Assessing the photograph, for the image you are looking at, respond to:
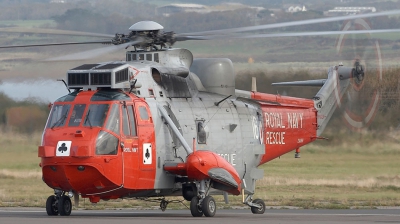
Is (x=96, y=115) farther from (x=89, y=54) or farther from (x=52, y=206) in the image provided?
(x=52, y=206)

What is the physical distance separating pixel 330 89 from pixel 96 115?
8.66 metres

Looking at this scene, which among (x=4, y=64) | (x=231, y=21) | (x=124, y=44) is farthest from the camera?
(x=231, y=21)

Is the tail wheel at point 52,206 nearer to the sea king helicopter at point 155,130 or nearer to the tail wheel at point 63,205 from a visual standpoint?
the sea king helicopter at point 155,130

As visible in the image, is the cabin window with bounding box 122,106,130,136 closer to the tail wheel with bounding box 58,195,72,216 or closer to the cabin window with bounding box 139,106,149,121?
the cabin window with bounding box 139,106,149,121

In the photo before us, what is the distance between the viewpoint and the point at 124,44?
18656mm

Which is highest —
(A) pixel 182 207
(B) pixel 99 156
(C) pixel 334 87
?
(C) pixel 334 87

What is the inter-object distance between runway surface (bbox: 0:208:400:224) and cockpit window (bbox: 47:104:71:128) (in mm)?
1816

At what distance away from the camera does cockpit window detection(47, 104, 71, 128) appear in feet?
57.6

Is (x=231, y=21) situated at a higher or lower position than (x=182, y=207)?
higher

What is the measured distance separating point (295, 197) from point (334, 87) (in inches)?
132

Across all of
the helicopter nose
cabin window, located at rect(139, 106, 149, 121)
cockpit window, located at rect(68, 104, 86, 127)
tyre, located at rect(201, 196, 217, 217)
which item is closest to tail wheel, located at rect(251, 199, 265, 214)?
tyre, located at rect(201, 196, 217, 217)

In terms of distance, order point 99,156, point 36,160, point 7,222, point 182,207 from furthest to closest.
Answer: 1. point 36,160
2. point 182,207
3. point 99,156
4. point 7,222

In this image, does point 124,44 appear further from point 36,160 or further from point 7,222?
point 36,160

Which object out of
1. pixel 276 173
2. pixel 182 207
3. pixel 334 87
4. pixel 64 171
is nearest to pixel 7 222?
pixel 64 171
